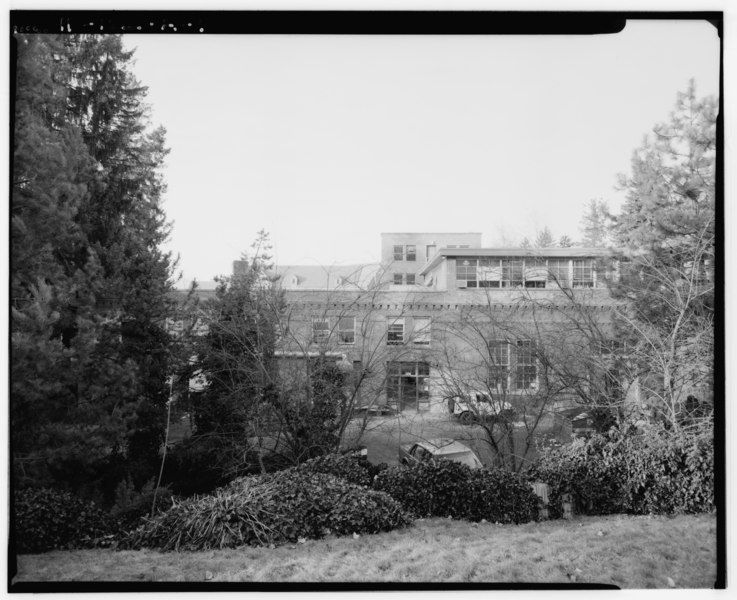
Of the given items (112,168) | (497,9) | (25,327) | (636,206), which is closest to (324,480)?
(25,327)

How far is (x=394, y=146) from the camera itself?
13.4 feet

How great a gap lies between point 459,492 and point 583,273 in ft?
13.7

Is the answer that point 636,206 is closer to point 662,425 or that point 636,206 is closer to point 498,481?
point 662,425

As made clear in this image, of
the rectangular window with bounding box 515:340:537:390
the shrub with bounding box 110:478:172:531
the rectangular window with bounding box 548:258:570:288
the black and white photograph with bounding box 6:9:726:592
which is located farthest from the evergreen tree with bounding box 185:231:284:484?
the rectangular window with bounding box 548:258:570:288

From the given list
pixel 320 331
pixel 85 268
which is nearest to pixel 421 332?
pixel 320 331

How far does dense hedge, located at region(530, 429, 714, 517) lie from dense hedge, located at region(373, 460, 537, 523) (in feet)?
1.17

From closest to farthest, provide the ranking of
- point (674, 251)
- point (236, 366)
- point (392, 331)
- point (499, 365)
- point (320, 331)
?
point (674, 251) → point (236, 366) → point (320, 331) → point (499, 365) → point (392, 331)

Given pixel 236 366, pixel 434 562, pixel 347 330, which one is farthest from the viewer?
pixel 347 330

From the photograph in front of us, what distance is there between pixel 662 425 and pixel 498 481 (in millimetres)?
1605

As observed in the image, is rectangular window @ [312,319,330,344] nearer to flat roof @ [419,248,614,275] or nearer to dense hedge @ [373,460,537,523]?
dense hedge @ [373,460,537,523]

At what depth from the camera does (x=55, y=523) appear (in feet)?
9.93

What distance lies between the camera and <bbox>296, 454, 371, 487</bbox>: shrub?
154 inches

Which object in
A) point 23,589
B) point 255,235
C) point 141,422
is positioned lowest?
point 23,589

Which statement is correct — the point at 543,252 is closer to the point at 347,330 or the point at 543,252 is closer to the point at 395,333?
the point at 395,333
